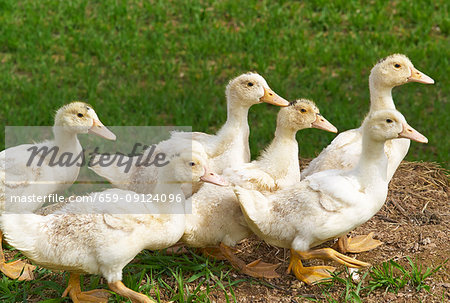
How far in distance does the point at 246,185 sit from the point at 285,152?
52 centimetres

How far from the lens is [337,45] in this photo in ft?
31.4

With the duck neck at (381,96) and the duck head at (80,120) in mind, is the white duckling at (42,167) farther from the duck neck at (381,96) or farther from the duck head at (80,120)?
the duck neck at (381,96)

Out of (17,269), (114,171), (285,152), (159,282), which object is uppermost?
(285,152)

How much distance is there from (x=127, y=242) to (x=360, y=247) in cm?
202

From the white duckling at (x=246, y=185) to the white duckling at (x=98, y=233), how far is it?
1.24 feet

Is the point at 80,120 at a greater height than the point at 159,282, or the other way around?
the point at 80,120

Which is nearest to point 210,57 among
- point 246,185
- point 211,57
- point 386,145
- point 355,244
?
point 211,57

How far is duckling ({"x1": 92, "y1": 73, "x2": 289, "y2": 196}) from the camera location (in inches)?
227

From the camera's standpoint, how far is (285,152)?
549 centimetres

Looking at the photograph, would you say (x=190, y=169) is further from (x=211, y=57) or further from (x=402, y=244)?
(x=211, y=57)

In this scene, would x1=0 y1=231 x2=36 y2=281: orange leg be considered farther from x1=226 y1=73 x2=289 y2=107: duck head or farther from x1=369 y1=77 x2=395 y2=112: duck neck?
x1=369 y1=77 x2=395 y2=112: duck neck

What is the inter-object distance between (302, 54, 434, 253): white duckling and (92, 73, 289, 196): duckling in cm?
61

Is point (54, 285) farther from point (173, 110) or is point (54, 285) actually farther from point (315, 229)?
point (173, 110)
